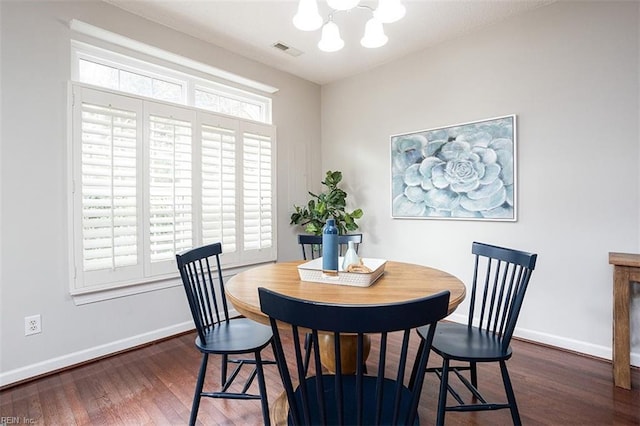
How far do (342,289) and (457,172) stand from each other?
2.07 metres

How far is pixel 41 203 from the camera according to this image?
7.47 feet

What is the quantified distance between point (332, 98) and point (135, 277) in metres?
3.01

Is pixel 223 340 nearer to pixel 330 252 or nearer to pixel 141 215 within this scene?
pixel 330 252

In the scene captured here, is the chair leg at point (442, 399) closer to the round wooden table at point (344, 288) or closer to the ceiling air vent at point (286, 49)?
the round wooden table at point (344, 288)

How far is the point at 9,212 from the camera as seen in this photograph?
2.16 metres

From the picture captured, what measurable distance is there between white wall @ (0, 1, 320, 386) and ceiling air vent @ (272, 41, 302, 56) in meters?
1.16

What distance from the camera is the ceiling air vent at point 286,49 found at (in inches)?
127

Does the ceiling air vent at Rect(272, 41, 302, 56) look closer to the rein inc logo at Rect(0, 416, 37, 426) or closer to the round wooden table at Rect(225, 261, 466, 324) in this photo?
the round wooden table at Rect(225, 261, 466, 324)

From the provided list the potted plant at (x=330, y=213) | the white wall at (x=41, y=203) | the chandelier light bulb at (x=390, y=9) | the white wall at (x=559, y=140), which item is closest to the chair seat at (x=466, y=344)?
the white wall at (x=559, y=140)

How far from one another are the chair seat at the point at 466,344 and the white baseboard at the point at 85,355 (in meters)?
2.27

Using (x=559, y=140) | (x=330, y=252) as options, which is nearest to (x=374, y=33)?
(x=330, y=252)

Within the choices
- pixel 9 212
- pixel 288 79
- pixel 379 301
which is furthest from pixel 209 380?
pixel 288 79

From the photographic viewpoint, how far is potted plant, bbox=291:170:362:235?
3744mm

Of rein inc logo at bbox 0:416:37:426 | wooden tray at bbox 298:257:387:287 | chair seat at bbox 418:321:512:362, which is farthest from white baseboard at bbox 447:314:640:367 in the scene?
rein inc logo at bbox 0:416:37:426
